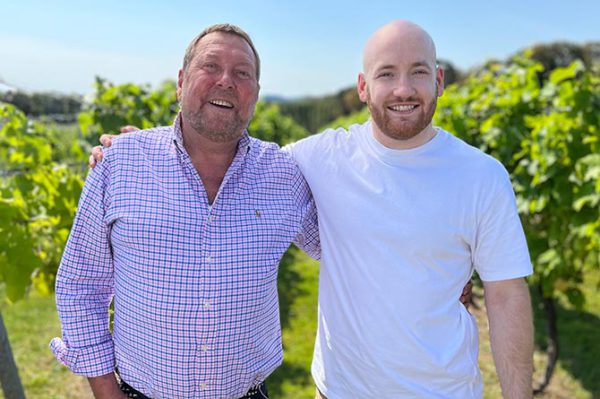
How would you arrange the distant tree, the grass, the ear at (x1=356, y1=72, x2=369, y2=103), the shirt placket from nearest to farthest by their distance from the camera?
the shirt placket < the ear at (x1=356, y1=72, x2=369, y2=103) < the grass < the distant tree

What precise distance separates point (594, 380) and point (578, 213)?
164 centimetres

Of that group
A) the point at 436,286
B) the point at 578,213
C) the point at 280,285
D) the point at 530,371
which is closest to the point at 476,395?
the point at 530,371

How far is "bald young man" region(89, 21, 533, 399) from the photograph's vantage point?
1.71 metres

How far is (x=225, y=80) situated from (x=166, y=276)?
2.05ft

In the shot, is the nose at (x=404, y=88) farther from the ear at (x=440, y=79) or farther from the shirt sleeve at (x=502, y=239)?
the shirt sleeve at (x=502, y=239)

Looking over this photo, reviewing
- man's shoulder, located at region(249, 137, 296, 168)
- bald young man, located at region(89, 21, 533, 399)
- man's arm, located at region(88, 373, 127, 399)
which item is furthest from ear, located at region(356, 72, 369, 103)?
man's arm, located at region(88, 373, 127, 399)

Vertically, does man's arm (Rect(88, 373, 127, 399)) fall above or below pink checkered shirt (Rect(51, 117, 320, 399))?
below

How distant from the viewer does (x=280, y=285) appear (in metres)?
7.42

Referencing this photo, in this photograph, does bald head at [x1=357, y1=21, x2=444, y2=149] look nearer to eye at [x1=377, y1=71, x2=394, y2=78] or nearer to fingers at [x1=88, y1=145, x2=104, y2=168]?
eye at [x1=377, y1=71, x2=394, y2=78]

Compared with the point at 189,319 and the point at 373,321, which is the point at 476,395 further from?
the point at 189,319

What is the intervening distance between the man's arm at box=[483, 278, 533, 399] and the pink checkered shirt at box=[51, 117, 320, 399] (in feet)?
2.27

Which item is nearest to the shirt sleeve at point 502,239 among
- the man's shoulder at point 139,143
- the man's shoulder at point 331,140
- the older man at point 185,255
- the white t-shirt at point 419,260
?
the white t-shirt at point 419,260

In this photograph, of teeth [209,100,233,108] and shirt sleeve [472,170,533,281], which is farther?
teeth [209,100,233,108]

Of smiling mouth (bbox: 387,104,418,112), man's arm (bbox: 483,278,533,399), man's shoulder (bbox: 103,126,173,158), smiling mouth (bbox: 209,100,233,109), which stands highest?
smiling mouth (bbox: 209,100,233,109)
